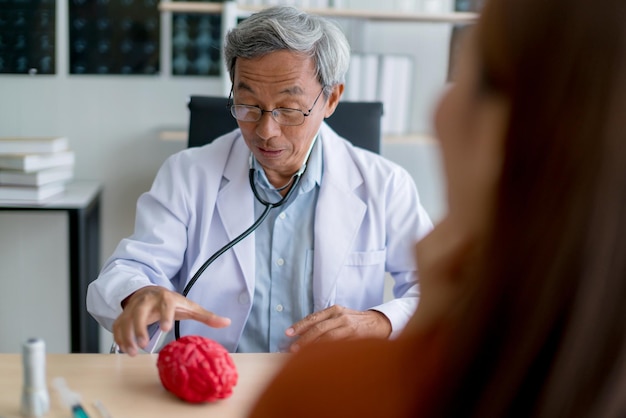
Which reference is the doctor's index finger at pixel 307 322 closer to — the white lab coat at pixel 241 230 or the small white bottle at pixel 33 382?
the white lab coat at pixel 241 230

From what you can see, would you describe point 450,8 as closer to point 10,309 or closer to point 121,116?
point 121,116

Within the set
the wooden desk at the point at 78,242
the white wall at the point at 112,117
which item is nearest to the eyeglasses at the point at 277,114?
the wooden desk at the point at 78,242

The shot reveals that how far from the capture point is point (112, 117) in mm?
2354

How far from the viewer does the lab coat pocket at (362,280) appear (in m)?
1.45

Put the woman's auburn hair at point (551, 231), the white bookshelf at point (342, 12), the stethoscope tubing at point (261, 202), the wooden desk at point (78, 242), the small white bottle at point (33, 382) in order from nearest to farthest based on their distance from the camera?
the woman's auburn hair at point (551, 231), the small white bottle at point (33, 382), the stethoscope tubing at point (261, 202), the wooden desk at point (78, 242), the white bookshelf at point (342, 12)

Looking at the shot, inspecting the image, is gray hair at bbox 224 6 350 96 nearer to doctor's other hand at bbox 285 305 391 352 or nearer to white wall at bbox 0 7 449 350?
doctor's other hand at bbox 285 305 391 352

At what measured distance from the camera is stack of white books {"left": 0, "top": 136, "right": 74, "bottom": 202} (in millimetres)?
1976

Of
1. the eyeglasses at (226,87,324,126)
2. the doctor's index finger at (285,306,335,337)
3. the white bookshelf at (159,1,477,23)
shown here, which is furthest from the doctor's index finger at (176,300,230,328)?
the white bookshelf at (159,1,477,23)

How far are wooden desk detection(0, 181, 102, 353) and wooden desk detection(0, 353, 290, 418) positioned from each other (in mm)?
892

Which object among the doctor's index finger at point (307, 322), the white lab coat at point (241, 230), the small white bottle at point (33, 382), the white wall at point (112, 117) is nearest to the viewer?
the small white bottle at point (33, 382)

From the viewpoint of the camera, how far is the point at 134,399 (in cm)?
94

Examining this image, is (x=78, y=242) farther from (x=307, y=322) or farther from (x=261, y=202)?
(x=307, y=322)

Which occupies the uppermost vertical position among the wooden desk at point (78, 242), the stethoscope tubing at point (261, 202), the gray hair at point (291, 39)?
the gray hair at point (291, 39)

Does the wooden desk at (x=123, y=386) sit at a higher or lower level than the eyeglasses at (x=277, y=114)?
lower
